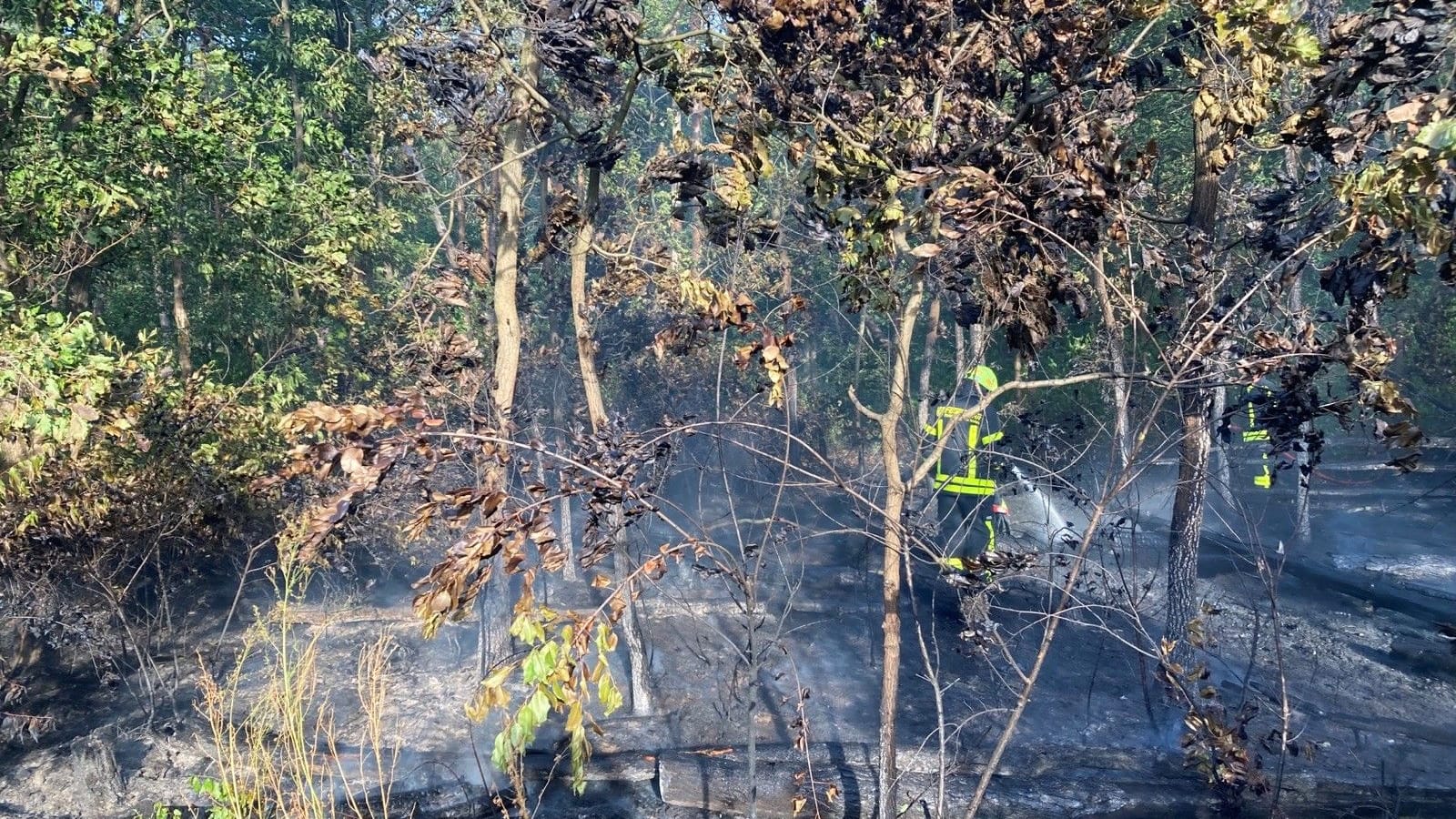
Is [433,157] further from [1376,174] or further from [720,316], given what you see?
[1376,174]

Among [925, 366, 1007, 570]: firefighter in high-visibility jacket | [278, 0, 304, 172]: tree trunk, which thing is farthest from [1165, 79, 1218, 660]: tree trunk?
[278, 0, 304, 172]: tree trunk

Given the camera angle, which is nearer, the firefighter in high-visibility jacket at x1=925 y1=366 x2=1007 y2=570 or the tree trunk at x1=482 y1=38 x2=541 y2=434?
Result: the firefighter in high-visibility jacket at x1=925 y1=366 x2=1007 y2=570

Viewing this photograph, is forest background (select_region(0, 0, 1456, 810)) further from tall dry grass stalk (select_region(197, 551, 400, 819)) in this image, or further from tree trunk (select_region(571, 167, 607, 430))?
tall dry grass stalk (select_region(197, 551, 400, 819))

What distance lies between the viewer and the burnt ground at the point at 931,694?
8500mm

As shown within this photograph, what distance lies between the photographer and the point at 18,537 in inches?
392

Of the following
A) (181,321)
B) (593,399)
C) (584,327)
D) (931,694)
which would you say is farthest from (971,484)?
(181,321)

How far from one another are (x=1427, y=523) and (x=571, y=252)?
2008cm

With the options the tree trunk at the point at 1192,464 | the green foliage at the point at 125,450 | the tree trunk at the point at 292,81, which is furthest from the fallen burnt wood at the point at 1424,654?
the tree trunk at the point at 292,81

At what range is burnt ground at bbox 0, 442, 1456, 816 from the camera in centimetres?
850

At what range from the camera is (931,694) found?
1184 cm

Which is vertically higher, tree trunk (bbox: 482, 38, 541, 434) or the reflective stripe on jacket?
tree trunk (bbox: 482, 38, 541, 434)

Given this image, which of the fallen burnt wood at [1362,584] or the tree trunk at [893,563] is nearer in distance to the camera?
the tree trunk at [893,563]

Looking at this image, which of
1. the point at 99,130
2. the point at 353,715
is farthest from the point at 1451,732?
the point at 99,130

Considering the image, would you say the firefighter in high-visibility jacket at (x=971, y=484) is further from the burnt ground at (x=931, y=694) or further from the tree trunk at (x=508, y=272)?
the tree trunk at (x=508, y=272)
